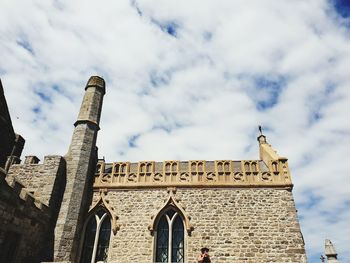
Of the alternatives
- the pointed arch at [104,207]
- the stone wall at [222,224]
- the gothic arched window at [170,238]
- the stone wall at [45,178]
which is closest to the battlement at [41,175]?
the stone wall at [45,178]

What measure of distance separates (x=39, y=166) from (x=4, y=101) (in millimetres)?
5010

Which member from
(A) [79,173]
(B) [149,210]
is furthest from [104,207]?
(B) [149,210]

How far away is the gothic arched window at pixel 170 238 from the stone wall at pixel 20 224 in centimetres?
435

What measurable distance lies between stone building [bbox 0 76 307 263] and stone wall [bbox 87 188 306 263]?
0.04 meters

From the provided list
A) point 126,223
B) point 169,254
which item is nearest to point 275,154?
point 169,254

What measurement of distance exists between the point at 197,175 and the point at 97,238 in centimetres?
491

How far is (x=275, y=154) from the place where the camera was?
12102mm

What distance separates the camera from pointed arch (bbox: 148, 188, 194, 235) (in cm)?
1033

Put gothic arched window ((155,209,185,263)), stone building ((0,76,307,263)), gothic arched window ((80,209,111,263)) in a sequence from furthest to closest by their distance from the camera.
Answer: gothic arched window ((80,209,111,263)) < gothic arched window ((155,209,185,263)) < stone building ((0,76,307,263))

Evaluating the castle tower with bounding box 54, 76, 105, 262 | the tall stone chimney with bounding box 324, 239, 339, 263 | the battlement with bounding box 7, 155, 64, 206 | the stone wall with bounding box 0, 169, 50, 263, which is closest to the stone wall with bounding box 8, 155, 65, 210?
the battlement with bounding box 7, 155, 64, 206

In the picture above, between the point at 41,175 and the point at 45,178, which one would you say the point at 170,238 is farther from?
the point at 41,175

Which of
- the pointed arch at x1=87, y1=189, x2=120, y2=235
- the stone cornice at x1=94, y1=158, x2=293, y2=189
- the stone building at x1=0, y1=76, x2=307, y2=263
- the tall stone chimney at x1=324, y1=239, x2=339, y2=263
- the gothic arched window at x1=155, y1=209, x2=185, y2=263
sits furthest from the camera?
the tall stone chimney at x1=324, y1=239, x2=339, y2=263

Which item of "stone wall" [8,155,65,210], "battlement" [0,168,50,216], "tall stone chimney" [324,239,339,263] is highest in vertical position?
"stone wall" [8,155,65,210]

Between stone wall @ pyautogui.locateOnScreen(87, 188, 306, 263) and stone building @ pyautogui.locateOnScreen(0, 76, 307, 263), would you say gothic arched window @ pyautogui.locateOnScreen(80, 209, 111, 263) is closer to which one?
stone building @ pyautogui.locateOnScreen(0, 76, 307, 263)
